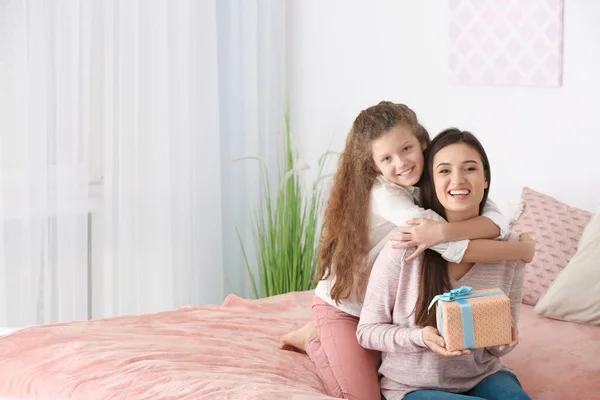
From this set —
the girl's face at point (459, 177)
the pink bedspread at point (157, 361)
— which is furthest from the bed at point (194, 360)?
the girl's face at point (459, 177)

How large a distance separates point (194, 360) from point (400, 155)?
70cm

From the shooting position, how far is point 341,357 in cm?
205

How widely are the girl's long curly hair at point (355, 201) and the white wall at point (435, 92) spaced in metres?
1.35

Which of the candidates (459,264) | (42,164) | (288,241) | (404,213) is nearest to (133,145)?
(42,164)

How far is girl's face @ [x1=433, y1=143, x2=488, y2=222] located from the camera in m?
1.88

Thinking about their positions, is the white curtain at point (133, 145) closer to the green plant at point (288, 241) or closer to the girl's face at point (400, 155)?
the green plant at point (288, 241)

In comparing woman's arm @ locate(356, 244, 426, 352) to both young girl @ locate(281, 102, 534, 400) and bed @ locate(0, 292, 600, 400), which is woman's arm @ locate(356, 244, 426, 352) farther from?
bed @ locate(0, 292, 600, 400)

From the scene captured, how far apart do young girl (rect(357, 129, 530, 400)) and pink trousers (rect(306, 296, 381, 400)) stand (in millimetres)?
47

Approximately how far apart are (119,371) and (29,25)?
1366 mm

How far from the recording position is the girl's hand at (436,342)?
5.65 ft

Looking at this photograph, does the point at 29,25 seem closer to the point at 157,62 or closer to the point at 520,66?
the point at 157,62

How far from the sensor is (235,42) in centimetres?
391

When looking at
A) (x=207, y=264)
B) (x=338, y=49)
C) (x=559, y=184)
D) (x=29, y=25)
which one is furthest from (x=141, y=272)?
(x=559, y=184)

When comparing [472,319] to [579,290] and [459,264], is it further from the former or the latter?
[579,290]
